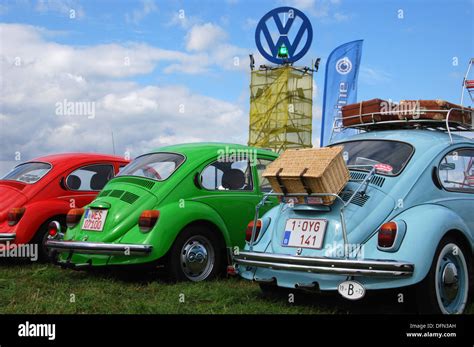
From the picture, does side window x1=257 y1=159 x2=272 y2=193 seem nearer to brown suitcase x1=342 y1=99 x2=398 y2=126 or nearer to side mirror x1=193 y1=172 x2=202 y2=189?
side mirror x1=193 y1=172 x2=202 y2=189

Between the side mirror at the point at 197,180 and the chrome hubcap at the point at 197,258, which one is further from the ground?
the side mirror at the point at 197,180

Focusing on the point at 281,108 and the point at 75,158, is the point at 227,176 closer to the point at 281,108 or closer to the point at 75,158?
the point at 75,158

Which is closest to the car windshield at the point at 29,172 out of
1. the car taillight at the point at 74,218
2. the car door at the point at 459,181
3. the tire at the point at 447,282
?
the car taillight at the point at 74,218

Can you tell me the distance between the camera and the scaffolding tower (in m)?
29.0

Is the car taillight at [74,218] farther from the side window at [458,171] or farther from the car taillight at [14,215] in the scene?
the side window at [458,171]

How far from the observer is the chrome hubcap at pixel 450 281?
189 inches

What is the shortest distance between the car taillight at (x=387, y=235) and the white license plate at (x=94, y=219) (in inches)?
133

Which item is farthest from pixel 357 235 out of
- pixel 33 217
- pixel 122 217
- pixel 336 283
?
pixel 33 217

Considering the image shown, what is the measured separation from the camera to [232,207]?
718 centimetres

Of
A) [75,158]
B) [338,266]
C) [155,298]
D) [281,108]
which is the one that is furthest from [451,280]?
[281,108]

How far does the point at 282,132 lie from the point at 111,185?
2196 cm

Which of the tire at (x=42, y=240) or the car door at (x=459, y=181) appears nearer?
the car door at (x=459, y=181)

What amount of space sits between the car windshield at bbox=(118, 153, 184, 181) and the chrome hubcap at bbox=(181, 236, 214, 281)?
88 cm

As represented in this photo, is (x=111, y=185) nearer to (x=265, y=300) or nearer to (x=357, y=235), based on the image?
(x=265, y=300)
